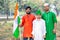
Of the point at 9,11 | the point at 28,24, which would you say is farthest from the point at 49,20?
the point at 9,11

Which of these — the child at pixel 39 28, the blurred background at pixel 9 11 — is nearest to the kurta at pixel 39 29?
the child at pixel 39 28

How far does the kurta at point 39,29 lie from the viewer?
2906mm

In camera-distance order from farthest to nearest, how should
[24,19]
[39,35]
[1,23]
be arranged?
[1,23]
[24,19]
[39,35]

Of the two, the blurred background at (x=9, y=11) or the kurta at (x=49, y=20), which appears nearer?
the kurta at (x=49, y=20)

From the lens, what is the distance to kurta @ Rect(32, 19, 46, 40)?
291 centimetres

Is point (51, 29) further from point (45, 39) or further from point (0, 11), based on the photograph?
point (0, 11)

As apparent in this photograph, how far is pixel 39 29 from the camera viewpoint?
9.52ft

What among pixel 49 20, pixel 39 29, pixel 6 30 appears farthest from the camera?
pixel 6 30

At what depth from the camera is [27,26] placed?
3082 millimetres

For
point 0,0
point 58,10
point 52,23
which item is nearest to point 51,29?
point 52,23

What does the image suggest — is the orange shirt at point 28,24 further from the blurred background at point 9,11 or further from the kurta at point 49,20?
the blurred background at point 9,11

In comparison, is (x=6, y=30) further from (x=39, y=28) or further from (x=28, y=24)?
(x=39, y=28)

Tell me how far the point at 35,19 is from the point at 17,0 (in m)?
2.11

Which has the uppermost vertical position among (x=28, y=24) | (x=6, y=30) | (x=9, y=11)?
(x=9, y=11)
